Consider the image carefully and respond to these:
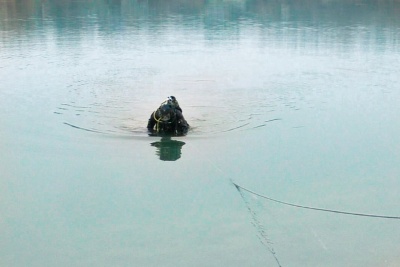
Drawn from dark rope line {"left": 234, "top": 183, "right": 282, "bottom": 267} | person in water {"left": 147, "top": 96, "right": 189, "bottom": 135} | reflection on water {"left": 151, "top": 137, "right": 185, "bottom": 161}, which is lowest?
dark rope line {"left": 234, "top": 183, "right": 282, "bottom": 267}

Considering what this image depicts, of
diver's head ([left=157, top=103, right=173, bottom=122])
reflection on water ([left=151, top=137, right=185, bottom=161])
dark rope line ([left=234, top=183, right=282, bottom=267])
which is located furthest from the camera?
diver's head ([left=157, top=103, right=173, bottom=122])

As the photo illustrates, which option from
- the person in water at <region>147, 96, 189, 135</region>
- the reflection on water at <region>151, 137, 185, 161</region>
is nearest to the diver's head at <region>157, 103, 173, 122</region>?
the person in water at <region>147, 96, 189, 135</region>

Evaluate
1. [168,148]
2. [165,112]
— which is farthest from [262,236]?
[165,112]

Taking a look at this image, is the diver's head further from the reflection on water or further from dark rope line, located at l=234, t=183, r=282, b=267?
dark rope line, located at l=234, t=183, r=282, b=267

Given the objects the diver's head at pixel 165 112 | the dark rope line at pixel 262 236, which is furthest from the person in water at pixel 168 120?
the dark rope line at pixel 262 236

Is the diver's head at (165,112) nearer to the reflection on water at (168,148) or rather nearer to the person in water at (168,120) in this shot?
the person in water at (168,120)

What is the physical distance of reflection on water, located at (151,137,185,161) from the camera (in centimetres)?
1167

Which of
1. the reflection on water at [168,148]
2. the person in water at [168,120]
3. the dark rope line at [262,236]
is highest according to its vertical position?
the person in water at [168,120]

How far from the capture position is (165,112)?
1217 centimetres

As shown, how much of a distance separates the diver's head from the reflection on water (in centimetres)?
39

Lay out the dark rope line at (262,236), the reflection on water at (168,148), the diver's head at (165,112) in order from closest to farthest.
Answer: the dark rope line at (262,236), the reflection on water at (168,148), the diver's head at (165,112)

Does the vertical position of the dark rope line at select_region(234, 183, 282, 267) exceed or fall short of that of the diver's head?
it falls short

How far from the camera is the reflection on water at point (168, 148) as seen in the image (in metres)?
11.7

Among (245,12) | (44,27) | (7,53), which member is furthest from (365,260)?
(245,12)
